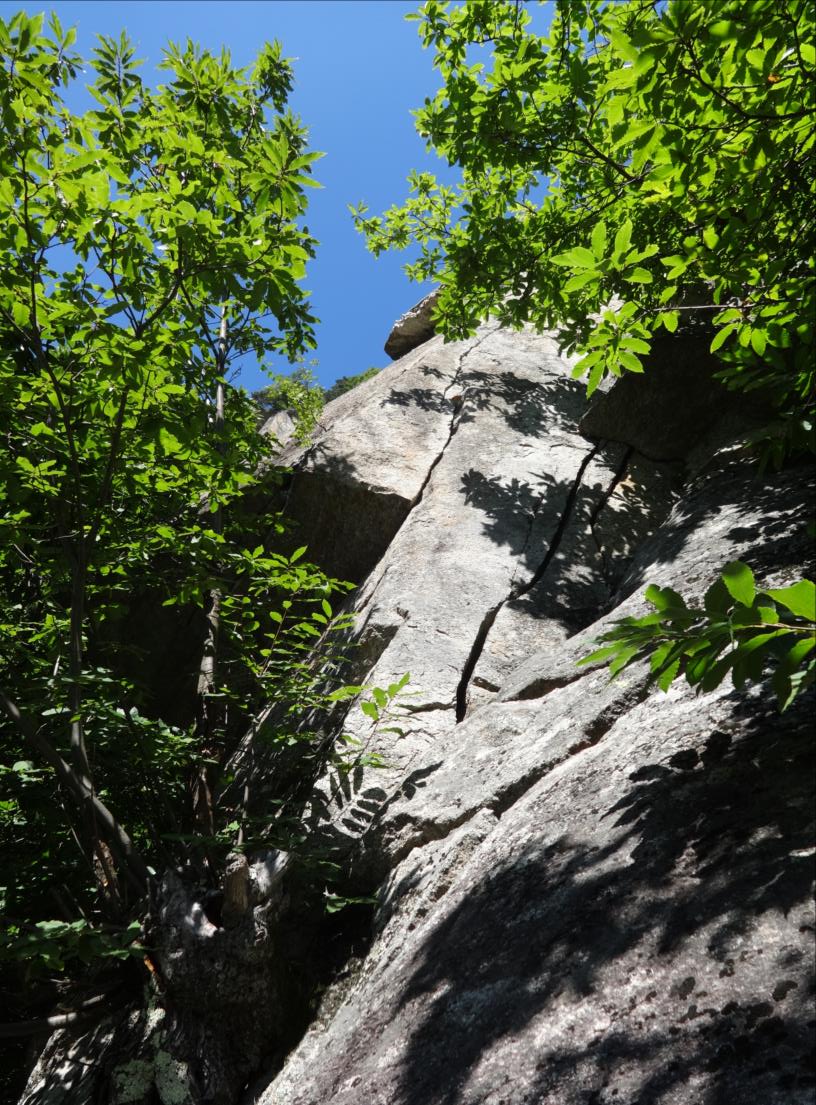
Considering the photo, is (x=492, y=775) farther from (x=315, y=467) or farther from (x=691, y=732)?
(x=315, y=467)

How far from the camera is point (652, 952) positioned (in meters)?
2.25

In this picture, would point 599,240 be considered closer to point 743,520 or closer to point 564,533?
point 743,520

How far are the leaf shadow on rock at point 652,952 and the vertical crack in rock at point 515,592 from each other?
8.53ft

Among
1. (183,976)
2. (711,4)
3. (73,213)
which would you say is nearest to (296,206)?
(73,213)

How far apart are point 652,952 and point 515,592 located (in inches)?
186

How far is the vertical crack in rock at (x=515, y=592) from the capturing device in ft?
19.3

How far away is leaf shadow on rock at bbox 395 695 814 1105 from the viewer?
1847 millimetres

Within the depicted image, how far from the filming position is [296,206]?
394 centimetres

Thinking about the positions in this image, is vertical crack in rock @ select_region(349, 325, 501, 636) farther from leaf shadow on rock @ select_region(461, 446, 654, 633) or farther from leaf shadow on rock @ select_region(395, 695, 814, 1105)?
leaf shadow on rock @ select_region(395, 695, 814, 1105)

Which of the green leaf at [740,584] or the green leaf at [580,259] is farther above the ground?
the green leaf at [580,259]

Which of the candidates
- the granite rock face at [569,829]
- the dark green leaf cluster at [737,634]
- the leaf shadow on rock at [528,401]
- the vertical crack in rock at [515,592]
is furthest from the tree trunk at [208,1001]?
the leaf shadow on rock at [528,401]

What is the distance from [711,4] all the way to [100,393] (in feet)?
12.2

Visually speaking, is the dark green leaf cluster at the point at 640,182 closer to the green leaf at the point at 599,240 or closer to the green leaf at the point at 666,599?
the green leaf at the point at 599,240

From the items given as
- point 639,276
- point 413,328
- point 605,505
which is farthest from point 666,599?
point 413,328
